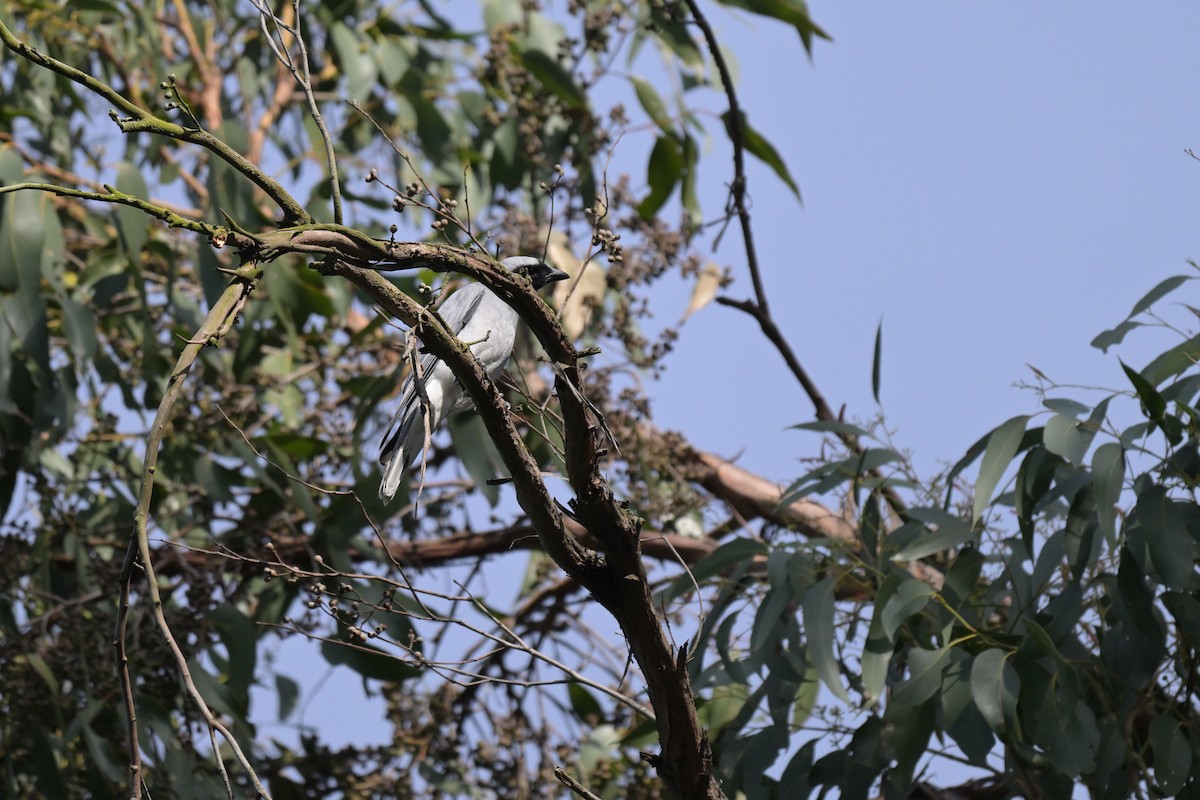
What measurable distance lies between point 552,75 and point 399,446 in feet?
5.24

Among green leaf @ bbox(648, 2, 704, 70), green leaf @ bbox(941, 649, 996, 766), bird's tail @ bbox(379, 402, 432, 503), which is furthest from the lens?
green leaf @ bbox(648, 2, 704, 70)

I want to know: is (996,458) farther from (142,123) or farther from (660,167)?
(660,167)

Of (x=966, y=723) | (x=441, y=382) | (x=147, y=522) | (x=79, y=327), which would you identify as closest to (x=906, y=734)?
(x=966, y=723)

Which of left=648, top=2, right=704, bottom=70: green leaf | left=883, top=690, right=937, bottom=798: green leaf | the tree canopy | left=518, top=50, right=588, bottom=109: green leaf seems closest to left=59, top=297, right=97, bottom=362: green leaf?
the tree canopy

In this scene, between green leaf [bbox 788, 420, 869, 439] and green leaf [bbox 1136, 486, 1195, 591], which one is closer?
green leaf [bbox 1136, 486, 1195, 591]

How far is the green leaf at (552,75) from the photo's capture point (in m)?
3.68

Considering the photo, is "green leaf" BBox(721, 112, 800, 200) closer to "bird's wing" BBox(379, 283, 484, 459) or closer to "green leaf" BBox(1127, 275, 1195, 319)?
"bird's wing" BBox(379, 283, 484, 459)

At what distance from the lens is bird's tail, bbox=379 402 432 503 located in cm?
245

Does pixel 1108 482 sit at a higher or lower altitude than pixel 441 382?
lower

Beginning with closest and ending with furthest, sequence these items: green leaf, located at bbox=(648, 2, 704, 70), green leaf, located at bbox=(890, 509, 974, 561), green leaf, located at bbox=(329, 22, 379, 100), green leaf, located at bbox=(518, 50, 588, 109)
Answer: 1. green leaf, located at bbox=(890, 509, 974, 561)
2. green leaf, located at bbox=(648, 2, 704, 70)
3. green leaf, located at bbox=(518, 50, 588, 109)
4. green leaf, located at bbox=(329, 22, 379, 100)

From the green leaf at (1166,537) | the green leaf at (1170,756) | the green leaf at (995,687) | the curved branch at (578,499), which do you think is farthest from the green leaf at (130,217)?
the green leaf at (1170,756)

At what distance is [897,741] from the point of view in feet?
6.88

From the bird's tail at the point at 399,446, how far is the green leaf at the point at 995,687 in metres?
1.08

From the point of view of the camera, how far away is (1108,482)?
78.0 inches
